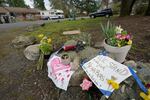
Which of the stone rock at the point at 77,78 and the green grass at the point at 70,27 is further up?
the green grass at the point at 70,27

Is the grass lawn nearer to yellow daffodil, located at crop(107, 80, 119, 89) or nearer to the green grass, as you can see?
the green grass

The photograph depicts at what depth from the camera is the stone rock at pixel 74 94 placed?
1.70m

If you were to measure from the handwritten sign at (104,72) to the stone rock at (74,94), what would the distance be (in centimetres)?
25

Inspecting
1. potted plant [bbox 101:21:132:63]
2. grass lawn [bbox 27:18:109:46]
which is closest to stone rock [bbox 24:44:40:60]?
grass lawn [bbox 27:18:109:46]

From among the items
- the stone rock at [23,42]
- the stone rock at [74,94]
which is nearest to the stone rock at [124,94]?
the stone rock at [74,94]

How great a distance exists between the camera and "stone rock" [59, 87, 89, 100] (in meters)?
1.70

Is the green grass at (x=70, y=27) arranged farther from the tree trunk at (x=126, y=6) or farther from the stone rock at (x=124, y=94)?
the stone rock at (x=124, y=94)

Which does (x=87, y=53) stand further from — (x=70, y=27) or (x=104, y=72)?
(x=70, y=27)

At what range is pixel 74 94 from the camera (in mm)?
1743

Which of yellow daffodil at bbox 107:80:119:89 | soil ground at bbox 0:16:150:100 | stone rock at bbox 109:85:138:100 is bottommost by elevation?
soil ground at bbox 0:16:150:100

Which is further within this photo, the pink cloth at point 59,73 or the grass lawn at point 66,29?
the grass lawn at point 66,29

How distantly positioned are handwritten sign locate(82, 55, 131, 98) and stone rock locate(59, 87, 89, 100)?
25 cm

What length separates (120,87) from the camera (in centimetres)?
147

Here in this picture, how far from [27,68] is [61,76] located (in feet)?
3.79
